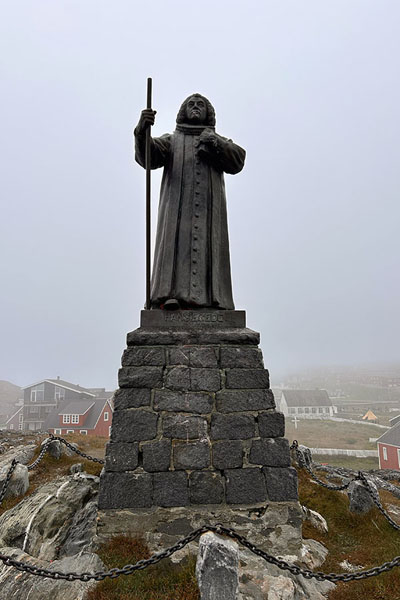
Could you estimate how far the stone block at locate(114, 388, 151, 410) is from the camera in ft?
13.7

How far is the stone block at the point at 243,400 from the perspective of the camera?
4258mm

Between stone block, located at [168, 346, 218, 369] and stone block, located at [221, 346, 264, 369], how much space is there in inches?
5.0

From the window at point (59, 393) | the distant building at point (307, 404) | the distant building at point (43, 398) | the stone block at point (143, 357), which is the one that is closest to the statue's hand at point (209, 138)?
the stone block at point (143, 357)

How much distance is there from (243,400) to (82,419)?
21184 mm

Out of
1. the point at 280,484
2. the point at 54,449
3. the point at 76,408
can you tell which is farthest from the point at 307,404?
the point at 280,484

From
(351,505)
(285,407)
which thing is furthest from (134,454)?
(285,407)

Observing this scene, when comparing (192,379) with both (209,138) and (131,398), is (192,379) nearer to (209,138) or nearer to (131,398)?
(131,398)

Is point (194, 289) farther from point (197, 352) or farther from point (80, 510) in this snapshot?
point (80, 510)

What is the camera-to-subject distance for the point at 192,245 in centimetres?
512

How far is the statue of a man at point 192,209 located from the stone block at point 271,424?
1605 millimetres

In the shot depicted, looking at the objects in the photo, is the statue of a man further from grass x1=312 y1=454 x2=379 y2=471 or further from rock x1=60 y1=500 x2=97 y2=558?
grass x1=312 y1=454 x2=379 y2=471

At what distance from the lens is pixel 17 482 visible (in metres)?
5.70

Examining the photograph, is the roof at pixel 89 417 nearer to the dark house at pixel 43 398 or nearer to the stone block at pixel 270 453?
the dark house at pixel 43 398

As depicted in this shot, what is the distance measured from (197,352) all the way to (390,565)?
2702mm
